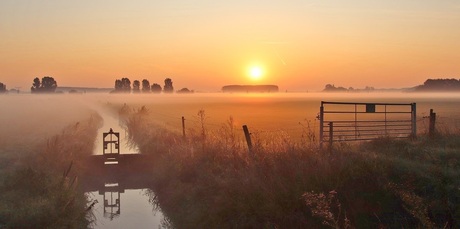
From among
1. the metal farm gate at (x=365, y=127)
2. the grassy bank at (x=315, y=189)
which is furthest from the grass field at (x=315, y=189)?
the metal farm gate at (x=365, y=127)

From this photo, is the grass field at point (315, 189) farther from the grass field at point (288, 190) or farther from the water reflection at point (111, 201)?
the water reflection at point (111, 201)

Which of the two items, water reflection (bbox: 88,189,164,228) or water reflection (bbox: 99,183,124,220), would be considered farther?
water reflection (bbox: 99,183,124,220)

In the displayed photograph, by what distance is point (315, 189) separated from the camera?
45.2ft

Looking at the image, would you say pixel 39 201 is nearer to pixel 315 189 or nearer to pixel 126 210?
pixel 126 210

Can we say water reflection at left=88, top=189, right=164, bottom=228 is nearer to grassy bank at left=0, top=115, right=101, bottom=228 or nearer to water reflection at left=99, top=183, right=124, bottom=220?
water reflection at left=99, top=183, right=124, bottom=220

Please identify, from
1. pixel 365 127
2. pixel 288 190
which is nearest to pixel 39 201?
pixel 288 190


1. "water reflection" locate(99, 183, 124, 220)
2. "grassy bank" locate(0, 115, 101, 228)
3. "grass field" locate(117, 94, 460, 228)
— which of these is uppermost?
"grass field" locate(117, 94, 460, 228)

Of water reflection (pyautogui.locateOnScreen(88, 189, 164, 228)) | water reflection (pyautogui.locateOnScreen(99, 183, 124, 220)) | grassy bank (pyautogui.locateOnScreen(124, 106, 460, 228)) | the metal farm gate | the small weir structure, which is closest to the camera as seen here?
grassy bank (pyautogui.locateOnScreen(124, 106, 460, 228))

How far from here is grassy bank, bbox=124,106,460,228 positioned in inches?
493

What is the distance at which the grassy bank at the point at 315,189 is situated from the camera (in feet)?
41.1

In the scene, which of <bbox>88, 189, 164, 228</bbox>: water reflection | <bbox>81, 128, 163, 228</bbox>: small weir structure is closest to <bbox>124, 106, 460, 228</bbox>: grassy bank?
<bbox>88, 189, 164, 228</bbox>: water reflection

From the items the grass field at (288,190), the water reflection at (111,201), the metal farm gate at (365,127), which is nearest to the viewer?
the grass field at (288,190)

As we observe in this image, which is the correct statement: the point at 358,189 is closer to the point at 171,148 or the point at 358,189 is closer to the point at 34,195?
the point at 34,195

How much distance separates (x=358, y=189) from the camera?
543 inches
